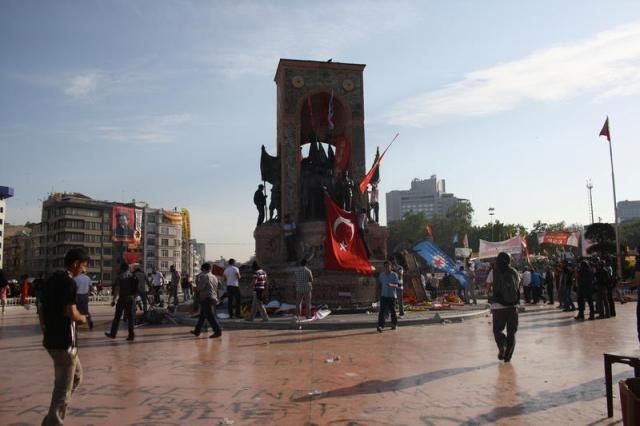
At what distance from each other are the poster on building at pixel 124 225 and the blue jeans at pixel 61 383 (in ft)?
157

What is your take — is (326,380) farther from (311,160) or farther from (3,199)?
(3,199)

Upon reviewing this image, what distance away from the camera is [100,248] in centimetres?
9412

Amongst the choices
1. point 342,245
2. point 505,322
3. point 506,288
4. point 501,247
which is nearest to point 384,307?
point 342,245

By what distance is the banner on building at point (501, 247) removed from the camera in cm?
3148

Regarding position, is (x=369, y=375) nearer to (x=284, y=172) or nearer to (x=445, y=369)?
(x=445, y=369)

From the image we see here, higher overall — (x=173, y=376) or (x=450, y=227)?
(x=450, y=227)

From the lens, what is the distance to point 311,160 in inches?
958

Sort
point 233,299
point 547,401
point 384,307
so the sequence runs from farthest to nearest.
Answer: point 233,299 < point 384,307 < point 547,401

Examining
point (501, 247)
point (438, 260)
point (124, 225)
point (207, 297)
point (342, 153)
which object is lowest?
point (207, 297)

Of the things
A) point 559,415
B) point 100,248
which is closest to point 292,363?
point 559,415

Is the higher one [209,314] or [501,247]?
[501,247]

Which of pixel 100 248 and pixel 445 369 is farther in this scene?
pixel 100 248

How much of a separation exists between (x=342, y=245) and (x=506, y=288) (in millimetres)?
8763

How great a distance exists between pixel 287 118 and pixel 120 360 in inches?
643
